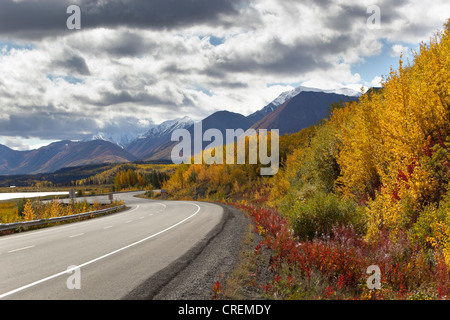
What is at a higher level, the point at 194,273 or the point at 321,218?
the point at 321,218

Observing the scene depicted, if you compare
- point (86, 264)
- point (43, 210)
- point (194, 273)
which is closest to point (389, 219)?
point (194, 273)

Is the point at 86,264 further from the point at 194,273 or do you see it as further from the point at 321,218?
the point at 321,218

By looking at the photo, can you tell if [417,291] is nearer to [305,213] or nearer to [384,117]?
[305,213]

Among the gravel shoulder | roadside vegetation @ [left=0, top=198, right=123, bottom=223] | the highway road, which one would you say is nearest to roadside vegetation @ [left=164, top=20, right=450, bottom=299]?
the gravel shoulder

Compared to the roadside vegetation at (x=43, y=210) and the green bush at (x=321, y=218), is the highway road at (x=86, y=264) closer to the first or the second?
the green bush at (x=321, y=218)

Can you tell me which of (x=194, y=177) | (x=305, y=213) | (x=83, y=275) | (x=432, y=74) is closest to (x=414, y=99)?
(x=432, y=74)

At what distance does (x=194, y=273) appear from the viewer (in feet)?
24.8

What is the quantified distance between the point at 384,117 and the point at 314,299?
8.98 metres

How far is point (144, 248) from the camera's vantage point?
10.8 meters

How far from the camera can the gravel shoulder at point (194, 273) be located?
596 centimetres

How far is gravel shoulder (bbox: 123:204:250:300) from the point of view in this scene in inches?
235

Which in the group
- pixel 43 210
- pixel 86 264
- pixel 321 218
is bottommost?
pixel 43 210

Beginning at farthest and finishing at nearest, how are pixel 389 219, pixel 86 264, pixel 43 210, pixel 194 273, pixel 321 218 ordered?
1. pixel 43 210
2. pixel 321 218
3. pixel 389 219
4. pixel 86 264
5. pixel 194 273

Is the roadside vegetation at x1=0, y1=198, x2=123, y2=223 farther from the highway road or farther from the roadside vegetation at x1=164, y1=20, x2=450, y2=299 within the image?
the roadside vegetation at x1=164, y1=20, x2=450, y2=299
